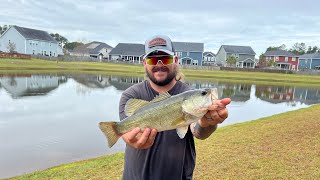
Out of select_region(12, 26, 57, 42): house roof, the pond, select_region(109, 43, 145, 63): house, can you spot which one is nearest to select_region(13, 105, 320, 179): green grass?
the pond

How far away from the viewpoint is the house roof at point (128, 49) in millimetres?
81250

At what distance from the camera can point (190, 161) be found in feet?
10.1

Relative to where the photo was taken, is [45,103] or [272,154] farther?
[45,103]

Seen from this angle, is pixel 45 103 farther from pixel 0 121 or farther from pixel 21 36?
pixel 21 36

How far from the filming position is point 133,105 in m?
2.87

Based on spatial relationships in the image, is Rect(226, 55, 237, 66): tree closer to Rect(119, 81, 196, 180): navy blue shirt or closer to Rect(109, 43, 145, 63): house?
Rect(109, 43, 145, 63): house

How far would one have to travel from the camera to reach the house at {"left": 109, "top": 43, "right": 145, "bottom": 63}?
81.2 metres

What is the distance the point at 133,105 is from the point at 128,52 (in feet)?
264

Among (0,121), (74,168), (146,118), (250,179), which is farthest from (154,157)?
(0,121)

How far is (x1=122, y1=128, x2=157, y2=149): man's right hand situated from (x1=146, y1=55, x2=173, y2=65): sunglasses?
2.78 feet

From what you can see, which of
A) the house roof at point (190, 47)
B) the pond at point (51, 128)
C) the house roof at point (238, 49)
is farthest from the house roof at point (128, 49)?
the pond at point (51, 128)

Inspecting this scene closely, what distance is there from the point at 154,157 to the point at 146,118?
444mm

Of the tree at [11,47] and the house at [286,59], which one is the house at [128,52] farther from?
the house at [286,59]

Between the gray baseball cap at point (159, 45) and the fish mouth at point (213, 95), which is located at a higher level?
the gray baseball cap at point (159, 45)
